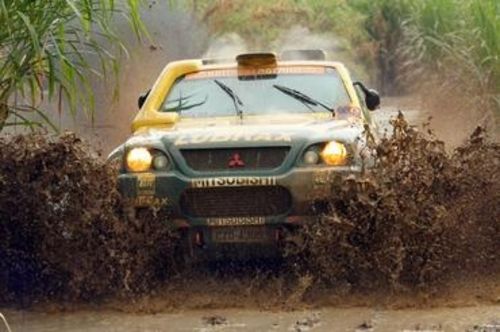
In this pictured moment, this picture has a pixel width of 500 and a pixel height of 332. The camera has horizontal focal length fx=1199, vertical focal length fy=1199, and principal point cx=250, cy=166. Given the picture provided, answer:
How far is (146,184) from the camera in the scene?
7.67m

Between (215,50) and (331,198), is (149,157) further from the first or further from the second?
(215,50)

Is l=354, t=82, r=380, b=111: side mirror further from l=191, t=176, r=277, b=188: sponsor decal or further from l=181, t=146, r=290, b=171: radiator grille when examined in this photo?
l=191, t=176, r=277, b=188: sponsor decal

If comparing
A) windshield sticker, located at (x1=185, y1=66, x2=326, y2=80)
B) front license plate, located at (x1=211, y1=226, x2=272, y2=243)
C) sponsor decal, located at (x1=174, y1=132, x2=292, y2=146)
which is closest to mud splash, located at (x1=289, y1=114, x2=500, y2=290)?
front license plate, located at (x1=211, y1=226, x2=272, y2=243)

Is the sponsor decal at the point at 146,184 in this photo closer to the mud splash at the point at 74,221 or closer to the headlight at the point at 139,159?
the headlight at the point at 139,159

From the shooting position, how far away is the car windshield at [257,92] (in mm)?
8766

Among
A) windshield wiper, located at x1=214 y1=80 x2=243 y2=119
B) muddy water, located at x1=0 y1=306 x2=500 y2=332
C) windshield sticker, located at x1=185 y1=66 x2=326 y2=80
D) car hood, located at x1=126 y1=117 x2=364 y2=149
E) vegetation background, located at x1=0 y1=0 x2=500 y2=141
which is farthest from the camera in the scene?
windshield sticker, located at x1=185 y1=66 x2=326 y2=80

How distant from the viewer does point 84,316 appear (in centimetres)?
753

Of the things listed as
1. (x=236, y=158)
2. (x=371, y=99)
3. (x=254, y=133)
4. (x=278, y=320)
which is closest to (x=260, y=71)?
(x=371, y=99)

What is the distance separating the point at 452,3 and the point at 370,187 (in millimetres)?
11884

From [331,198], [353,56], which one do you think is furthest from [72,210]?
[353,56]

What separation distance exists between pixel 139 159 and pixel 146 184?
0.20 m

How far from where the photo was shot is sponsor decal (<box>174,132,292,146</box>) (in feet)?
25.3

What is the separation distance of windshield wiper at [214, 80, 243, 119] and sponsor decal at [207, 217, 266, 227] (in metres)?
1.21

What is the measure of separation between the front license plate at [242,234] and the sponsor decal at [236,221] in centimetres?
3
